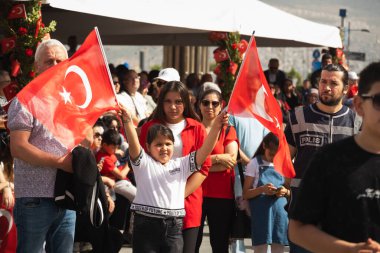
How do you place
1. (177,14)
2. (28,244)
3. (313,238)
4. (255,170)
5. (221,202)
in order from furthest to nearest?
(177,14) < (255,170) < (221,202) < (28,244) < (313,238)

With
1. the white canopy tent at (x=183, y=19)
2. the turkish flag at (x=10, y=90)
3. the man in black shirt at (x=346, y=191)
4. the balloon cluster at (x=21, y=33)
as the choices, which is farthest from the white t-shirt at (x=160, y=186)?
the man in black shirt at (x=346, y=191)

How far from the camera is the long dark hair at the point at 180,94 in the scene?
7.34 m

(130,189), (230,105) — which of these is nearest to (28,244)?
(230,105)

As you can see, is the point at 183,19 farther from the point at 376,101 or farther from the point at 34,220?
the point at 376,101

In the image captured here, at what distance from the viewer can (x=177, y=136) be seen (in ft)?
24.1

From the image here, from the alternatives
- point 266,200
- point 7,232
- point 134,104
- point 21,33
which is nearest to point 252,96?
point 266,200

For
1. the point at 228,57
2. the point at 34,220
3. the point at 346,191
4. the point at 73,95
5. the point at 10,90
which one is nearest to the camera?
the point at 346,191

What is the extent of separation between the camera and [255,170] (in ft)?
29.3

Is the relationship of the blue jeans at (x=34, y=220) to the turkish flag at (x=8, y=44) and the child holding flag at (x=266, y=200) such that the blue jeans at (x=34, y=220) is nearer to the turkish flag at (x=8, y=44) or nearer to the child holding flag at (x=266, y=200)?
the turkish flag at (x=8, y=44)

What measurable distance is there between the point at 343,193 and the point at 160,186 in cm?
320

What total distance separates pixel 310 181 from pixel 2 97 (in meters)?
5.22

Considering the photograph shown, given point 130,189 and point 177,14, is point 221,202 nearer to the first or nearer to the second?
point 130,189

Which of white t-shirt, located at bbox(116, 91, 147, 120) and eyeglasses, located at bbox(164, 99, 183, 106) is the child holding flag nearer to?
eyeglasses, located at bbox(164, 99, 183, 106)

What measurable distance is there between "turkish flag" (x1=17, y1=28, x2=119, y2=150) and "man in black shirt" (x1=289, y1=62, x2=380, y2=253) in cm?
231
